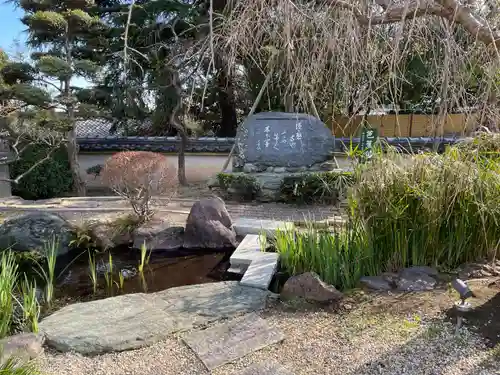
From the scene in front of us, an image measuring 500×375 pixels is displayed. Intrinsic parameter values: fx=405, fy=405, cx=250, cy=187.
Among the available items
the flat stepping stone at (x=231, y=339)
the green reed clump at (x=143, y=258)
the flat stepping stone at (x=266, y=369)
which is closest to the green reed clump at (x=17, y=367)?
the flat stepping stone at (x=231, y=339)

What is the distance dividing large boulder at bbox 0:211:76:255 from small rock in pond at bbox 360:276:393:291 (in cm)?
362

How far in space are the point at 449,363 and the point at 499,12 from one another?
1.95 meters

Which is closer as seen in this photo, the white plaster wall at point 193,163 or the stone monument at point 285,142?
the stone monument at point 285,142

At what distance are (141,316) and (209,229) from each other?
218cm

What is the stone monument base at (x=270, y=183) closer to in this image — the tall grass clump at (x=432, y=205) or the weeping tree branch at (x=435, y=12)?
the tall grass clump at (x=432, y=205)

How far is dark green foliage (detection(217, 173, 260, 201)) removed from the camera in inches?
291

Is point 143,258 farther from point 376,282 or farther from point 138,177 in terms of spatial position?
point 376,282

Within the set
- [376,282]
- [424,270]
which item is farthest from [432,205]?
[376,282]

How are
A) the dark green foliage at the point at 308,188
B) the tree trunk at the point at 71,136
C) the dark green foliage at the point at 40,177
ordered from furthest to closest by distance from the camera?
the dark green foliage at the point at 40,177 < the tree trunk at the point at 71,136 < the dark green foliage at the point at 308,188

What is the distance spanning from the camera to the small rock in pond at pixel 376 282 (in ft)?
9.94

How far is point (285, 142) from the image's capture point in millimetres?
7934

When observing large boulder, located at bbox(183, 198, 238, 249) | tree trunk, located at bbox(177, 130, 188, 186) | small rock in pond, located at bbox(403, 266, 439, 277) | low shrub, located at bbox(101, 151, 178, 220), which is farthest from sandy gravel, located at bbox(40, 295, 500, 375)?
tree trunk, located at bbox(177, 130, 188, 186)

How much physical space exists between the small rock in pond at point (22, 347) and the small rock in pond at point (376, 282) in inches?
89.1

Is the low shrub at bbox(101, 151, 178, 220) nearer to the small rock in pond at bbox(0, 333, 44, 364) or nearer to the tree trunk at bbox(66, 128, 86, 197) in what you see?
the small rock in pond at bbox(0, 333, 44, 364)
